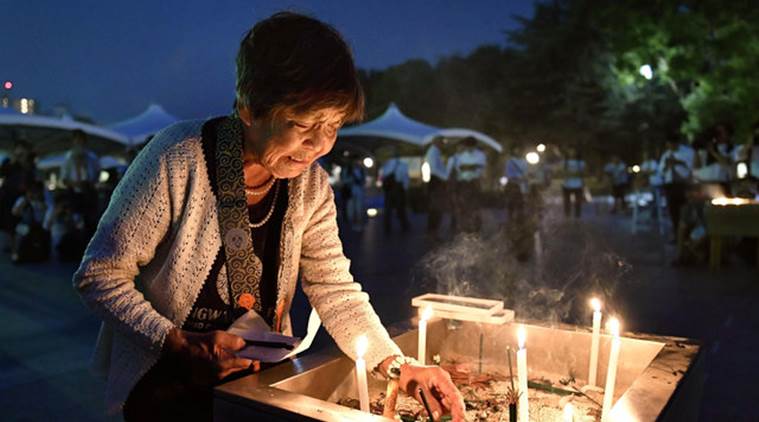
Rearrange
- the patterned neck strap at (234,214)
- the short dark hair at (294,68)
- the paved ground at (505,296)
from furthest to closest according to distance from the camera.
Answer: the paved ground at (505,296) → the patterned neck strap at (234,214) → the short dark hair at (294,68)

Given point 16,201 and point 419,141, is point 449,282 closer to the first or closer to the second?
point 16,201

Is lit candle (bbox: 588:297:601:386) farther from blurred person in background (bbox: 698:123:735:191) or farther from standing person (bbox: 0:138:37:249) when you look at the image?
standing person (bbox: 0:138:37:249)

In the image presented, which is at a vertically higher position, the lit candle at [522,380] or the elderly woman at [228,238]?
the elderly woman at [228,238]

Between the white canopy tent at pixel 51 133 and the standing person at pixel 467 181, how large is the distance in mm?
7250

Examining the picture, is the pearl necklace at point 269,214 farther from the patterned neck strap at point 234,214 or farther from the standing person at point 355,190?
the standing person at point 355,190

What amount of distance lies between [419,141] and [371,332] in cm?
1597

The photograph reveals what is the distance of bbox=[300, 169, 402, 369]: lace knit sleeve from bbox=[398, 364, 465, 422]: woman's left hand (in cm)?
10

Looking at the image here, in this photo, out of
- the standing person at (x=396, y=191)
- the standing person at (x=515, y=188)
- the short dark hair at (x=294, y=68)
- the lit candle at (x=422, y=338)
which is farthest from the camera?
the standing person at (x=396, y=191)

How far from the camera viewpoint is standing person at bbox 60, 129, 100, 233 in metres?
10.0

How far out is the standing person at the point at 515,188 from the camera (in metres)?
11.1

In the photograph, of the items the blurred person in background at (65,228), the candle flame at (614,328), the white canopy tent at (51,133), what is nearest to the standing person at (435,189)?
the blurred person in background at (65,228)

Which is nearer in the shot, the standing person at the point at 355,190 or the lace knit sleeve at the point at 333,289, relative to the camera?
the lace knit sleeve at the point at 333,289

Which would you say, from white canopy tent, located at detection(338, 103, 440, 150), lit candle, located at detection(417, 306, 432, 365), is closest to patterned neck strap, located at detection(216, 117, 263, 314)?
lit candle, located at detection(417, 306, 432, 365)

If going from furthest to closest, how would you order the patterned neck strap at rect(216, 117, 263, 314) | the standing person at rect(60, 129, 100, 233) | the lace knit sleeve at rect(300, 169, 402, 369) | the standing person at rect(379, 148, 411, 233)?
the standing person at rect(379, 148, 411, 233)
the standing person at rect(60, 129, 100, 233)
the lace knit sleeve at rect(300, 169, 402, 369)
the patterned neck strap at rect(216, 117, 263, 314)
